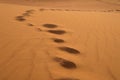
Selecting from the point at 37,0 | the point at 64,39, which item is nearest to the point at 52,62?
the point at 64,39

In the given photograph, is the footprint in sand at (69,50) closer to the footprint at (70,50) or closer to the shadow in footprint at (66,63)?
the footprint at (70,50)

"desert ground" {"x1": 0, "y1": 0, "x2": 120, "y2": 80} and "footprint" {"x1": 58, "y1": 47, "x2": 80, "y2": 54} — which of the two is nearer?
"desert ground" {"x1": 0, "y1": 0, "x2": 120, "y2": 80}

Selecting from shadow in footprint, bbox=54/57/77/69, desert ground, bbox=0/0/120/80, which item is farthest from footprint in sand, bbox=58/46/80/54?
shadow in footprint, bbox=54/57/77/69

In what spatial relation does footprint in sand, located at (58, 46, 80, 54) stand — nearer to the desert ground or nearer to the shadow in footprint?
the desert ground

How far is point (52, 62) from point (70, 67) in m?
0.26

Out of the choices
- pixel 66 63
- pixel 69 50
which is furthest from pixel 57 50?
pixel 66 63

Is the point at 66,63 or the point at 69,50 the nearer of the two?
the point at 66,63

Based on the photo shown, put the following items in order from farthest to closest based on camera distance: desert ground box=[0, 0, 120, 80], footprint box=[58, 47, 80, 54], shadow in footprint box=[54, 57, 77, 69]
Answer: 1. footprint box=[58, 47, 80, 54]
2. shadow in footprint box=[54, 57, 77, 69]
3. desert ground box=[0, 0, 120, 80]

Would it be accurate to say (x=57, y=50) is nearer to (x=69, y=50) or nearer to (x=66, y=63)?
(x=69, y=50)

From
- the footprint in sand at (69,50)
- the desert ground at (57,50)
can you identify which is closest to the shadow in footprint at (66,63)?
the desert ground at (57,50)

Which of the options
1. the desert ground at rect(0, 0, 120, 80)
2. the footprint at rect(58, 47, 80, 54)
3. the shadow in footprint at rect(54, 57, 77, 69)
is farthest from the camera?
the footprint at rect(58, 47, 80, 54)

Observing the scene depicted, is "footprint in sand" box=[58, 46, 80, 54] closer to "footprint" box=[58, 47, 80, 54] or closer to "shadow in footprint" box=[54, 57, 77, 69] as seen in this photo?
"footprint" box=[58, 47, 80, 54]

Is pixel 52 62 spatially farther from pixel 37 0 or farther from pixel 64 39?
pixel 37 0

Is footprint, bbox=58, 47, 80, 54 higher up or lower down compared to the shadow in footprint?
higher up
